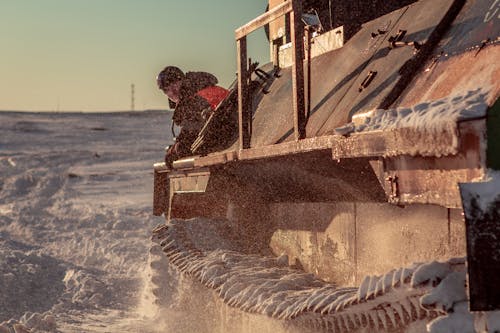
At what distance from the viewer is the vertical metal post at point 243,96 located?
6.01m

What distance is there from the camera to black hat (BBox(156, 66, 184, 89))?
8281mm

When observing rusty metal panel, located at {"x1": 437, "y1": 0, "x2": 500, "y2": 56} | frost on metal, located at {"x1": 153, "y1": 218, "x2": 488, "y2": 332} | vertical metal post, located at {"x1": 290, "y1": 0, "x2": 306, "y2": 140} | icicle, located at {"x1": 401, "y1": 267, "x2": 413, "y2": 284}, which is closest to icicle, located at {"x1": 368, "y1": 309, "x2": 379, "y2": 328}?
frost on metal, located at {"x1": 153, "y1": 218, "x2": 488, "y2": 332}

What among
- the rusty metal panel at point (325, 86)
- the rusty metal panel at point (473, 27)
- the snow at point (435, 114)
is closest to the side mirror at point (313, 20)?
the rusty metal panel at point (325, 86)


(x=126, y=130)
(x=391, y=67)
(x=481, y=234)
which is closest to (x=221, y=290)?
(x=391, y=67)

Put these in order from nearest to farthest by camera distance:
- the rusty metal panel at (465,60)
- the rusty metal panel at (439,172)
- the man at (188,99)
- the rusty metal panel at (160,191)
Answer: the rusty metal panel at (439,172)
the rusty metal panel at (465,60)
the man at (188,99)
the rusty metal panel at (160,191)

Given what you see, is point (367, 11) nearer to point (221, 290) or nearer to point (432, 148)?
point (221, 290)

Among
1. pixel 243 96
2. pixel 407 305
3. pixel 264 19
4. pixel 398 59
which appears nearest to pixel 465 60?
pixel 398 59

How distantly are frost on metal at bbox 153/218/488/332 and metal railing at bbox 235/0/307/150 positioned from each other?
2.85ft

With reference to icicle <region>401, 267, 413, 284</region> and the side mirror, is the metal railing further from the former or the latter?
icicle <region>401, 267, 413, 284</region>

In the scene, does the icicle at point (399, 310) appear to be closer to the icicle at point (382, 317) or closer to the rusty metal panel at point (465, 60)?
the icicle at point (382, 317)

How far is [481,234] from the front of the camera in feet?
9.21

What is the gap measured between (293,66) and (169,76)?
3468 mm

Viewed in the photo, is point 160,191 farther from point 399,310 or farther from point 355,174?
point 399,310

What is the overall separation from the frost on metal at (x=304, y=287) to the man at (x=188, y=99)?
0.81m
